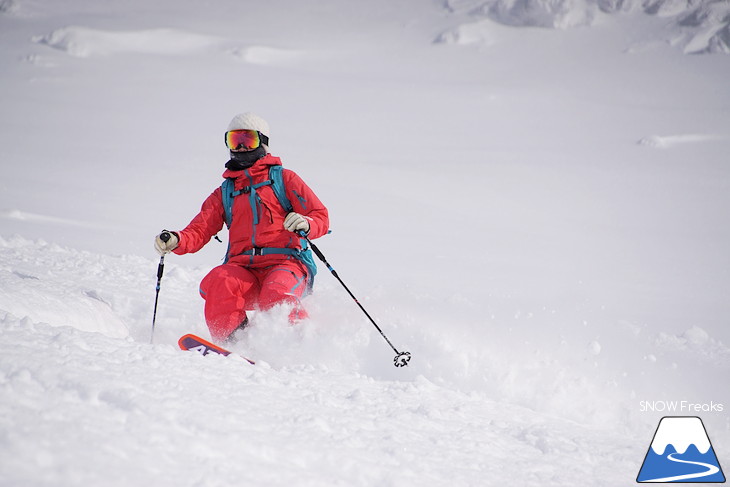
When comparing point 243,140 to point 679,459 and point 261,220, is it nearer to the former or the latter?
point 261,220

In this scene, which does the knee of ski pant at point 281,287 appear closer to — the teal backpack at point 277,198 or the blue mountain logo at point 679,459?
the teal backpack at point 277,198

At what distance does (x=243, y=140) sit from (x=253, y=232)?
2.26ft

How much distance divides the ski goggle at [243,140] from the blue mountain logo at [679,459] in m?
3.13

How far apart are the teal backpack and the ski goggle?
0.22m

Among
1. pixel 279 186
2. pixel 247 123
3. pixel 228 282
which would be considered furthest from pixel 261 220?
pixel 247 123

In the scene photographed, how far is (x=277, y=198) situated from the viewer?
4164mm

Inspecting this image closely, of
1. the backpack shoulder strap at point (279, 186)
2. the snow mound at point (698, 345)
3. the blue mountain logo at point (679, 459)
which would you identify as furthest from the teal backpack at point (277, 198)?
the snow mound at point (698, 345)

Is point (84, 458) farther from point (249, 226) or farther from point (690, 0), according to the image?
point (690, 0)

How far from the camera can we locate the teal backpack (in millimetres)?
4121

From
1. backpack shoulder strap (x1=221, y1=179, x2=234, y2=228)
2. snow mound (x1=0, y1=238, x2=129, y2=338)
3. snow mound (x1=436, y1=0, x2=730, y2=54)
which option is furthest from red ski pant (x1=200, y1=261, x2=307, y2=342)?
snow mound (x1=436, y1=0, x2=730, y2=54)

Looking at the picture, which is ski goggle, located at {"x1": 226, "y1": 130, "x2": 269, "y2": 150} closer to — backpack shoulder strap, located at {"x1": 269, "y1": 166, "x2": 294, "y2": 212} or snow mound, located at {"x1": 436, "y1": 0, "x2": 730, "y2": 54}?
backpack shoulder strap, located at {"x1": 269, "y1": 166, "x2": 294, "y2": 212}

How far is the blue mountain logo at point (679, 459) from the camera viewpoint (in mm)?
2275

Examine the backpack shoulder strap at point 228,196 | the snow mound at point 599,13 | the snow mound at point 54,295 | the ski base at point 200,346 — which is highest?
the snow mound at point 599,13

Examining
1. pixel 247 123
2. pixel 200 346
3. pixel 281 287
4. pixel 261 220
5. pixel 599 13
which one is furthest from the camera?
pixel 599 13
